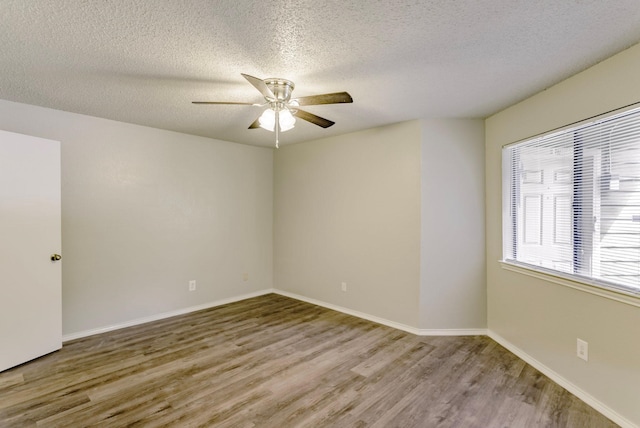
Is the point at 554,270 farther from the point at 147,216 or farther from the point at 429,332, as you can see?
the point at 147,216

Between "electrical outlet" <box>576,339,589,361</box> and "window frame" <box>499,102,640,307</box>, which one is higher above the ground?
"window frame" <box>499,102,640,307</box>

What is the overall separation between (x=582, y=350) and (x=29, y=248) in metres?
4.59

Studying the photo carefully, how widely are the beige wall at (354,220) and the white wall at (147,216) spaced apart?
497mm

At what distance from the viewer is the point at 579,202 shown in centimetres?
232

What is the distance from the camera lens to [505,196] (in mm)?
3068

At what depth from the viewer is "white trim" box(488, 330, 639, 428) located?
1.96 m

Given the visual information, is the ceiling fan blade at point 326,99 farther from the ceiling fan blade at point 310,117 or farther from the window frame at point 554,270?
the window frame at point 554,270

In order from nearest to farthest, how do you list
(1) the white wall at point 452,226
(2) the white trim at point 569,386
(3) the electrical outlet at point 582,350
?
(2) the white trim at point 569,386 → (3) the electrical outlet at point 582,350 → (1) the white wall at point 452,226

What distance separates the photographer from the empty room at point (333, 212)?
6.03 ft

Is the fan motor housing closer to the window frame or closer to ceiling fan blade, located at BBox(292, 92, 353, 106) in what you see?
ceiling fan blade, located at BBox(292, 92, 353, 106)

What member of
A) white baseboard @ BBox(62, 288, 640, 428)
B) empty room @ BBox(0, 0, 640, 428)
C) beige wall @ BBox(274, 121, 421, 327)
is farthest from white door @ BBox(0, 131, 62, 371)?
beige wall @ BBox(274, 121, 421, 327)

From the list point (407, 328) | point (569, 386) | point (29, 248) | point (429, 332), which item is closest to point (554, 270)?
point (569, 386)

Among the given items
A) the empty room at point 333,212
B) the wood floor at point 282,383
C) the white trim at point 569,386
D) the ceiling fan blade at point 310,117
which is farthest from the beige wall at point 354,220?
the ceiling fan blade at point 310,117

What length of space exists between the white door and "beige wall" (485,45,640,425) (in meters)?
4.33
